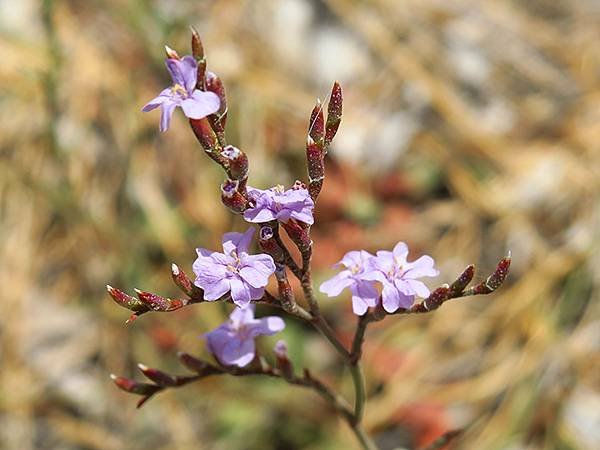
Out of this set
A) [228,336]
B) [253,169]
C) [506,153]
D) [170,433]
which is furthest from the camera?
[506,153]

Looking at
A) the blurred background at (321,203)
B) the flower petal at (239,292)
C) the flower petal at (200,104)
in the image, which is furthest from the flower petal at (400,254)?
the blurred background at (321,203)

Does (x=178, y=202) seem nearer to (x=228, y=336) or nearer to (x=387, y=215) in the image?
(x=387, y=215)

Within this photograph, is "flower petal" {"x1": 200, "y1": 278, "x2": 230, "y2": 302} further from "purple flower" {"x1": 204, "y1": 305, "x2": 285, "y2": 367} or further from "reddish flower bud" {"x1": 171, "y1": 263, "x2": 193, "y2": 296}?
"purple flower" {"x1": 204, "y1": 305, "x2": 285, "y2": 367}

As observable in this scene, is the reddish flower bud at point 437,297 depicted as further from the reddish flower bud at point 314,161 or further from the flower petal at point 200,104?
the flower petal at point 200,104

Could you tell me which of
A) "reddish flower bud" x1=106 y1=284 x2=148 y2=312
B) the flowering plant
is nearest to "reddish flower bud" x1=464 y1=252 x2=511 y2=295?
the flowering plant

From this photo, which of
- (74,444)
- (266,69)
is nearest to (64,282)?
(74,444)

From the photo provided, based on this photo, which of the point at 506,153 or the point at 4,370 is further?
the point at 506,153
